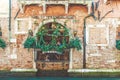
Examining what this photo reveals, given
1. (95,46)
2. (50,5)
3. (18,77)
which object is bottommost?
(18,77)

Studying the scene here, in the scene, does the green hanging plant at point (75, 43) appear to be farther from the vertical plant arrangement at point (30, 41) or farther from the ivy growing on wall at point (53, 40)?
the vertical plant arrangement at point (30, 41)

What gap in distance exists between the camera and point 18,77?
13.3m

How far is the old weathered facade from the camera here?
13398mm

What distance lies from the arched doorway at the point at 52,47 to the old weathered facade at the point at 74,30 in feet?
0.41

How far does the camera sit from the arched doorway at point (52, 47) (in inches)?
529

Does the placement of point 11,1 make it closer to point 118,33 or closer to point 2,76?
point 2,76

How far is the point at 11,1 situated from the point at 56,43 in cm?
183

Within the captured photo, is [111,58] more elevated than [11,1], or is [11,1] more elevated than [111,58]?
[11,1]

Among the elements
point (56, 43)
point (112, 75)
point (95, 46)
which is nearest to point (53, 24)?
point (56, 43)

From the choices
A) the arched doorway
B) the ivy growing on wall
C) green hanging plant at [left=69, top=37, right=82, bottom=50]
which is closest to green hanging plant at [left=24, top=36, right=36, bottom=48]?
the ivy growing on wall

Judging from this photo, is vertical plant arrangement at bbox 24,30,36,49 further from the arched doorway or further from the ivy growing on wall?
the arched doorway

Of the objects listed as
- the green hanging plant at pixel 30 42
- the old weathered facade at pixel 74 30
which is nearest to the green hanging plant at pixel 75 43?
the old weathered facade at pixel 74 30

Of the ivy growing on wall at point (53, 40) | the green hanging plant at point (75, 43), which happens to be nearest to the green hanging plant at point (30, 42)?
the ivy growing on wall at point (53, 40)

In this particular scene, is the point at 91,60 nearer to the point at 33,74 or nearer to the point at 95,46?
the point at 95,46
